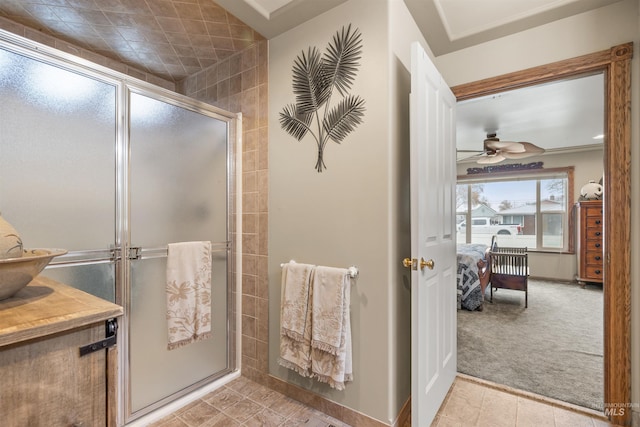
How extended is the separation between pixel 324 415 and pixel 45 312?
162cm

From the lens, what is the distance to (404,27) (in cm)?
173

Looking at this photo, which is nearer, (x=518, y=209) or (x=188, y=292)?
(x=188, y=292)

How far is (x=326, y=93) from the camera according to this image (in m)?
1.77

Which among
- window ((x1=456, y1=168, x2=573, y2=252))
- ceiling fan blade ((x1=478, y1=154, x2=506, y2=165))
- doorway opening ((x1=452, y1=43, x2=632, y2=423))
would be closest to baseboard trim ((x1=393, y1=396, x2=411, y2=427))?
doorway opening ((x1=452, y1=43, x2=632, y2=423))

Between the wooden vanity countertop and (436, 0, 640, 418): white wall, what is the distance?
2.54 m

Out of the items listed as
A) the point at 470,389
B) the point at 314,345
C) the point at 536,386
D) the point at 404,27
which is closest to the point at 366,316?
the point at 314,345

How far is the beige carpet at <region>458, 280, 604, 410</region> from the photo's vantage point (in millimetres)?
2117

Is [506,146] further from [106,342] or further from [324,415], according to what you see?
[106,342]

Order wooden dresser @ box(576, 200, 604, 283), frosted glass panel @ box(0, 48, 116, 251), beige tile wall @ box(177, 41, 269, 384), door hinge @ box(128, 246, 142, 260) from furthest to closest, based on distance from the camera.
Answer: wooden dresser @ box(576, 200, 604, 283) → beige tile wall @ box(177, 41, 269, 384) → door hinge @ box(128, 246, 142, 260) → frosted glass panel @ box(0, 48, 116, 251)

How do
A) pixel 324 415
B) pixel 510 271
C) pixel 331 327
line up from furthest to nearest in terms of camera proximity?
1. pixel 510 271
2. pixel 324 415
3. pixel 331 327

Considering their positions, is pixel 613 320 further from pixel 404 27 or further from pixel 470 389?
pixel 404 27

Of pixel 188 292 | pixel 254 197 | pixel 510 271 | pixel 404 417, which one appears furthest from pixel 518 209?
pixel 188 292

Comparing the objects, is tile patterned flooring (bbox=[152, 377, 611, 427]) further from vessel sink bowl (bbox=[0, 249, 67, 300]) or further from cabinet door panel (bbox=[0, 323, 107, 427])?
vessel sink bowl (bbox=[0, 249, 67, 300])

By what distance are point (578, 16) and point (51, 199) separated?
10.6 ft
